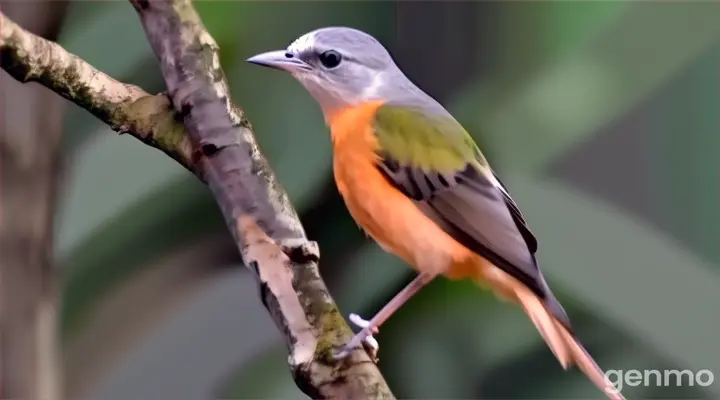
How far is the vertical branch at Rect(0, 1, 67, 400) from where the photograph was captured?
989 millimetres

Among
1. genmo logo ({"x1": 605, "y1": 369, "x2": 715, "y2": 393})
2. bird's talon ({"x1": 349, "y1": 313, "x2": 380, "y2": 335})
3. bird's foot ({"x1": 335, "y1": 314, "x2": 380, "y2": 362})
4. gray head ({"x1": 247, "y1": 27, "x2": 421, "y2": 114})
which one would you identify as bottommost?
genmo logo ({"x1": 605, "y1": 369, "x2": 715, "y2": 393})

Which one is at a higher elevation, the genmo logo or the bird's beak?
the bird's beak

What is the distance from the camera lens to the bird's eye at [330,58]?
96 cm

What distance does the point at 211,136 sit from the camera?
975mm

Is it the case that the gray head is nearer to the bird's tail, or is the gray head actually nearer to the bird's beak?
the bird's beak

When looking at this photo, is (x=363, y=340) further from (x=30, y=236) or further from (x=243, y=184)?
(x=30, y=236)

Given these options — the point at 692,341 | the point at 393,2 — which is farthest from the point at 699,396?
the point at 393,2

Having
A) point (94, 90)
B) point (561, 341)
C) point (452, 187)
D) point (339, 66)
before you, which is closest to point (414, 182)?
point (452, 187)

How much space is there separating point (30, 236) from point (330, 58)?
44 cm

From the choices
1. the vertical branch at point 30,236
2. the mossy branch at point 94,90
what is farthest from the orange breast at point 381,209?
the vertical branch at point 30,236

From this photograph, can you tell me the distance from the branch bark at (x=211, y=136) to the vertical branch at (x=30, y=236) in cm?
5

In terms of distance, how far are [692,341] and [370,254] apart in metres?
0.43

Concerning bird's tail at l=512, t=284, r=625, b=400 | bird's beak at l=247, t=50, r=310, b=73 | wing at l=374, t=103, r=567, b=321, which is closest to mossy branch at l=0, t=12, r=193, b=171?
bird's beak at l=247, t=50, r=310, b=73

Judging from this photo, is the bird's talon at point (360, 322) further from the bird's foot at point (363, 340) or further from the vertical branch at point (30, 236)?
the vertical branch at point (30, 236)
